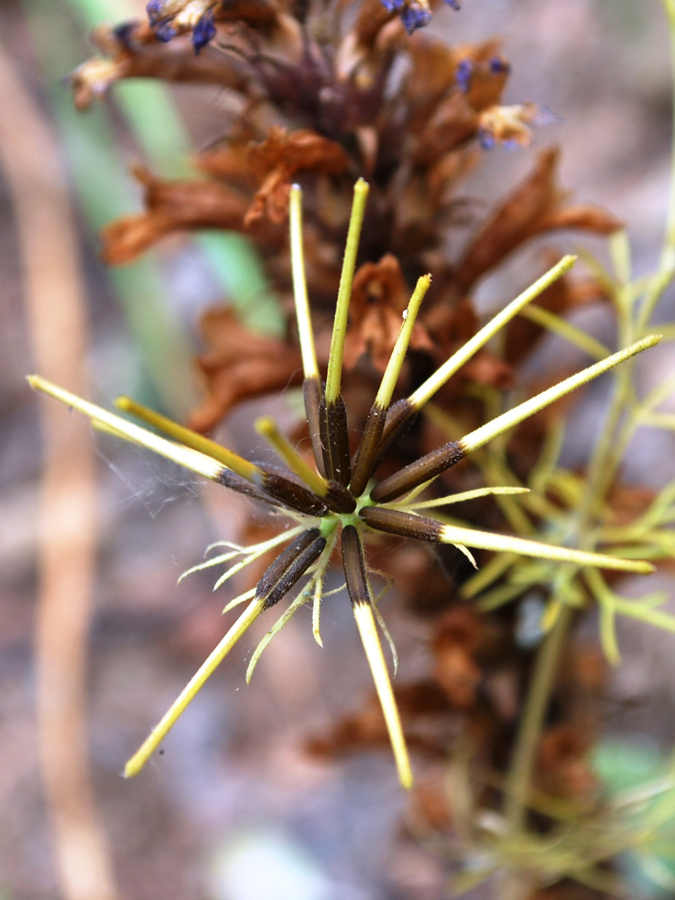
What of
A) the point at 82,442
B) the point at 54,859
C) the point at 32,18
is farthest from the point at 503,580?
the point at 32,18

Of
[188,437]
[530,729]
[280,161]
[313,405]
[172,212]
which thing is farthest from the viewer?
[530,729]

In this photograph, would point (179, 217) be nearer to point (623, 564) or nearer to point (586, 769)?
point (623, 564)

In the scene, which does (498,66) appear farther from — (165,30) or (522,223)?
(165,30)

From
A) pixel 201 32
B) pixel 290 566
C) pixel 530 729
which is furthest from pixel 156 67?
pixel 530 729

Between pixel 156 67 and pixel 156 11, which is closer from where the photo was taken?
pixel 156 11

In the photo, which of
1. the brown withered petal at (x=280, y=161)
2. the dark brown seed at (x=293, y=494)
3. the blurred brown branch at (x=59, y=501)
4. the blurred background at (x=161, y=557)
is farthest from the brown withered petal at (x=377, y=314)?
the blurred brown branch at (x=59, y=501)

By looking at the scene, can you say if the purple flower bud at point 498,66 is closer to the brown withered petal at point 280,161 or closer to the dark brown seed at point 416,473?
the brown withered petal at point 280,161

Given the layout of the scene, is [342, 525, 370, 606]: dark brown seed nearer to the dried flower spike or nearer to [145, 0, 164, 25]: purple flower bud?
the dried flower spike

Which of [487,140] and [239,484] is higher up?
[487,140]
